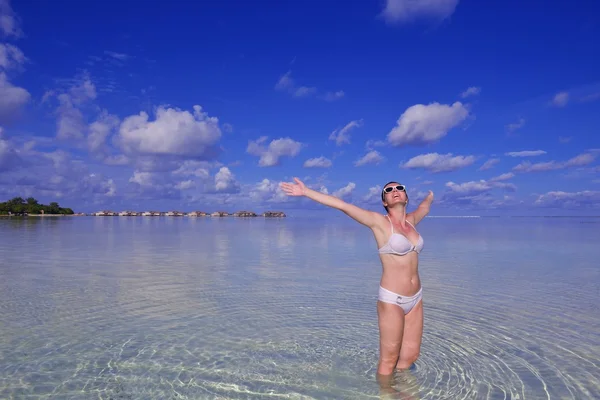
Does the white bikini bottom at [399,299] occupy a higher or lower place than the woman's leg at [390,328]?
higher

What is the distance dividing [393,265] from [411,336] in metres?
1.51

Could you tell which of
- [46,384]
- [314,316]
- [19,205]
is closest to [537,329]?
[314,316]

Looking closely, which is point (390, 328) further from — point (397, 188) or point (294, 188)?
point (294, 188)

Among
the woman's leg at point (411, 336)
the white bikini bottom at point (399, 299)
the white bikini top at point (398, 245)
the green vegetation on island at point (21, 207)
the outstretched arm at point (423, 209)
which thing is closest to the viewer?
the white bikini top at point (398, 245)

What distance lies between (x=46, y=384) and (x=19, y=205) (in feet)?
654

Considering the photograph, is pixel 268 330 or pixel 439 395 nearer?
pixel 439 395

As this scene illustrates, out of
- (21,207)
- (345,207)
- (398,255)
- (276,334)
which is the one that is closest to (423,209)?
(398,255)

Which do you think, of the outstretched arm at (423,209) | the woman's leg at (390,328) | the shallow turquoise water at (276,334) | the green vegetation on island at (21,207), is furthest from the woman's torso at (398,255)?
the green vegetation on island at (21,207)

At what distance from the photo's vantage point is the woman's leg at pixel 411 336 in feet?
24.4

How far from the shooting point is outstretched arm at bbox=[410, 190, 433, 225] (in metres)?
8.09

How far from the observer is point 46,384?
7309 millimetres

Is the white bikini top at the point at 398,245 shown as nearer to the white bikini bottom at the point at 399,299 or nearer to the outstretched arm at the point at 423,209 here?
the white bikini bottom at the point at 399,299

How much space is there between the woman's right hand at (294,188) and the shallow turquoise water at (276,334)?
3.41 m

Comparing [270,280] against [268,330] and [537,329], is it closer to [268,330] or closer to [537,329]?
[268,330]
